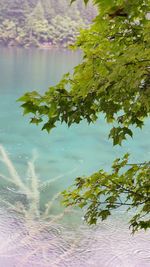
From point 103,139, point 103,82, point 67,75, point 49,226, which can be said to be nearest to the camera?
point 103,82

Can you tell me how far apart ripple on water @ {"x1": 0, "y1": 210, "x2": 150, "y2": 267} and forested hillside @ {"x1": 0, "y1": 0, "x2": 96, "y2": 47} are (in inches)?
1758

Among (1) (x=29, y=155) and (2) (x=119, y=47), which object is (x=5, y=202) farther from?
(2) (x=119, y=47)

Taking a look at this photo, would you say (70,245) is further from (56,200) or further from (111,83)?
(111,83)

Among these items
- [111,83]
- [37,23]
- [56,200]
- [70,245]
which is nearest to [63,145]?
[56,200]

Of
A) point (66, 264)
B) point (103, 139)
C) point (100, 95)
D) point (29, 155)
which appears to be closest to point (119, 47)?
point (100, 95)

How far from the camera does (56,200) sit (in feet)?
28.2

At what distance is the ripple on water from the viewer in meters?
6.45

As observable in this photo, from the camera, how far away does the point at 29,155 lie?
11.6m

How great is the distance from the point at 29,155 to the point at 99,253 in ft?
17.5

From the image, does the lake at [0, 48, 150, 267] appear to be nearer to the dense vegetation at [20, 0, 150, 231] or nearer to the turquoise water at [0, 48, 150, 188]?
the turquoise water at [0, 48, 150, 188]

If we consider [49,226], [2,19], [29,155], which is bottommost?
[49,226]

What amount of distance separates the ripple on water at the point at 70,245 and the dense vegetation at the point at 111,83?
168 inches

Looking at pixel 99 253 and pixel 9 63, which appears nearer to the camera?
pixel 99 253

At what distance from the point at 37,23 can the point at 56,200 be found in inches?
1787
